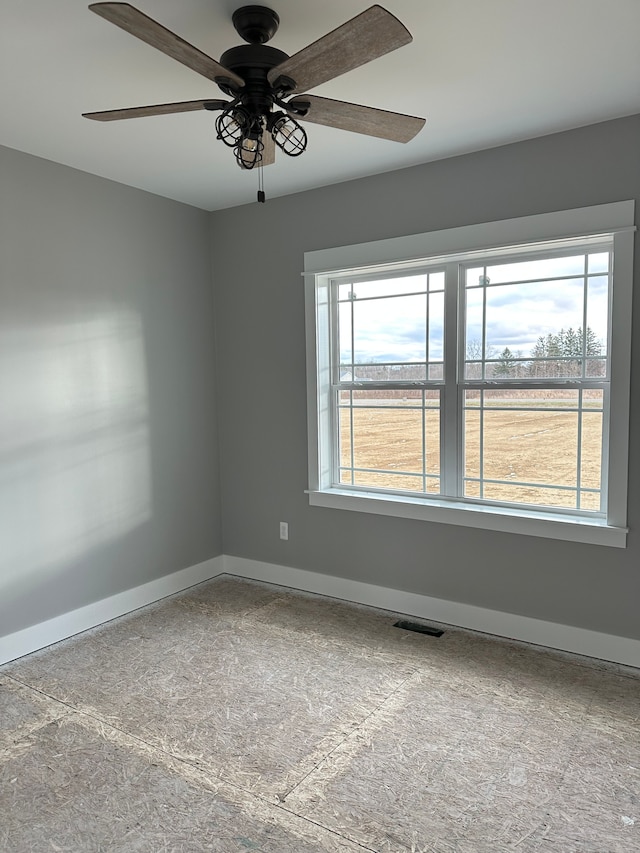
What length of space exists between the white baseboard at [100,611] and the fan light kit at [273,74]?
8.43 ft

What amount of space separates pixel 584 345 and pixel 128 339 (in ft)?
8.55

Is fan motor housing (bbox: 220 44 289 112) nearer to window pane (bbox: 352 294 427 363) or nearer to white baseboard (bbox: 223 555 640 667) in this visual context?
window pane (bbox: 352 294 427 363)

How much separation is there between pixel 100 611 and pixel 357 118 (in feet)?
9.77

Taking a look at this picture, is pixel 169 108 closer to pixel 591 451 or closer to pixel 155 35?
pixel 155 35

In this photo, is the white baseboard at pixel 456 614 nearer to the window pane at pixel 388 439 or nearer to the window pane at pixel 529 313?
the window pane at pixel 388 439

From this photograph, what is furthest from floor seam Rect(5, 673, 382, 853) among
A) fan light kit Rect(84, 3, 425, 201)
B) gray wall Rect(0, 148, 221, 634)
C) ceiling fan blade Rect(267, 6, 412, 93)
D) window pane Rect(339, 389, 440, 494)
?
ceiling fan blade Rect(267, 6, 412, 93)

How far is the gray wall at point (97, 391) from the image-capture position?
3121 millimetres

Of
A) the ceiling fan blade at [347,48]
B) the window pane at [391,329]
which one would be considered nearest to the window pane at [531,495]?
the window pane at [391,329]

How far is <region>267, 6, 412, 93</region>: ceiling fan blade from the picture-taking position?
1493mm

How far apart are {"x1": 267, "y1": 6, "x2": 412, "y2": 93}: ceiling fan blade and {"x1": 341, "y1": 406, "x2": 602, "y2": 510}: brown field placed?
2044mm

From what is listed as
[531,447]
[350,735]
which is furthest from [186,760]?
[531,447]

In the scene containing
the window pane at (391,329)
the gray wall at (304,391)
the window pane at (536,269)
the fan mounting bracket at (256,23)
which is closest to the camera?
the fan mounting bracket at (256,23)

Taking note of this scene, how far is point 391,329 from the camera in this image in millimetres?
3656

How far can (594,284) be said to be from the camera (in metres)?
2.98
